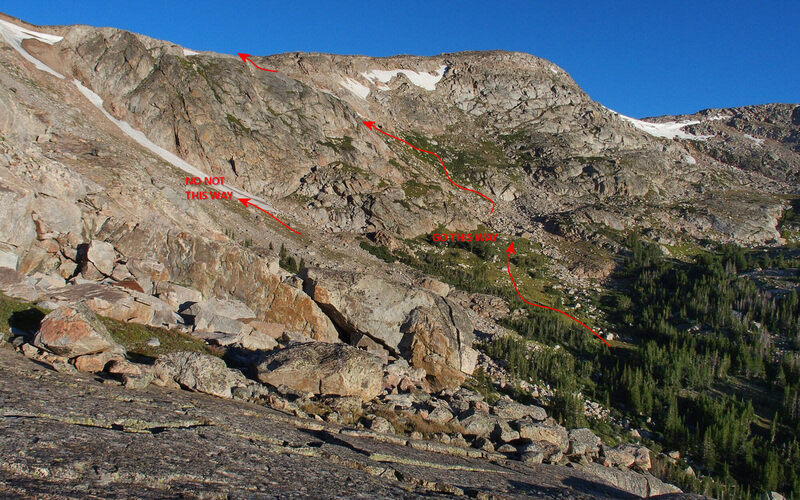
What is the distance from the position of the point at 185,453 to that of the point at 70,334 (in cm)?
979

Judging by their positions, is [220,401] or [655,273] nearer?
[220,401]

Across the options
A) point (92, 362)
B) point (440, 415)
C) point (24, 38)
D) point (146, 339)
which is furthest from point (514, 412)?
point (24, 38)

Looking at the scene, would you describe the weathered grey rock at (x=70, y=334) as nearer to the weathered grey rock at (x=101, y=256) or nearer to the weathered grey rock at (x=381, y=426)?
the weathered grey rock at (x=101, y=256)

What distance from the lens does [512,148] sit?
16700 centimetres

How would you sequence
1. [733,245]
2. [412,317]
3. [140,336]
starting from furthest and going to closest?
[733,245] → [412,317] → [140,336]

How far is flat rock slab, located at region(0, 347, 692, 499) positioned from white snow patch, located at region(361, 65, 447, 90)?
175m

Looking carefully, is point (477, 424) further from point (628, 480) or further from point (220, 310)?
point (220, 310)

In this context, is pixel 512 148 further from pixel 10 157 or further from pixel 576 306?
pixel 10 157

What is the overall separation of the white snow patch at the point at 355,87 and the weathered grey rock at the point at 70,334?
153 metres

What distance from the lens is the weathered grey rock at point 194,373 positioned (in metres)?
17.9

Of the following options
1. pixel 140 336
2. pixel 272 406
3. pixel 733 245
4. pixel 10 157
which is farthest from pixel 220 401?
pixel 733 245

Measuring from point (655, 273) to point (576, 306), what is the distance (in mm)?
28663

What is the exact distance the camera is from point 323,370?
925 inches

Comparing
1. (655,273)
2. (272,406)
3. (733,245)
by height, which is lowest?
(272,406)
